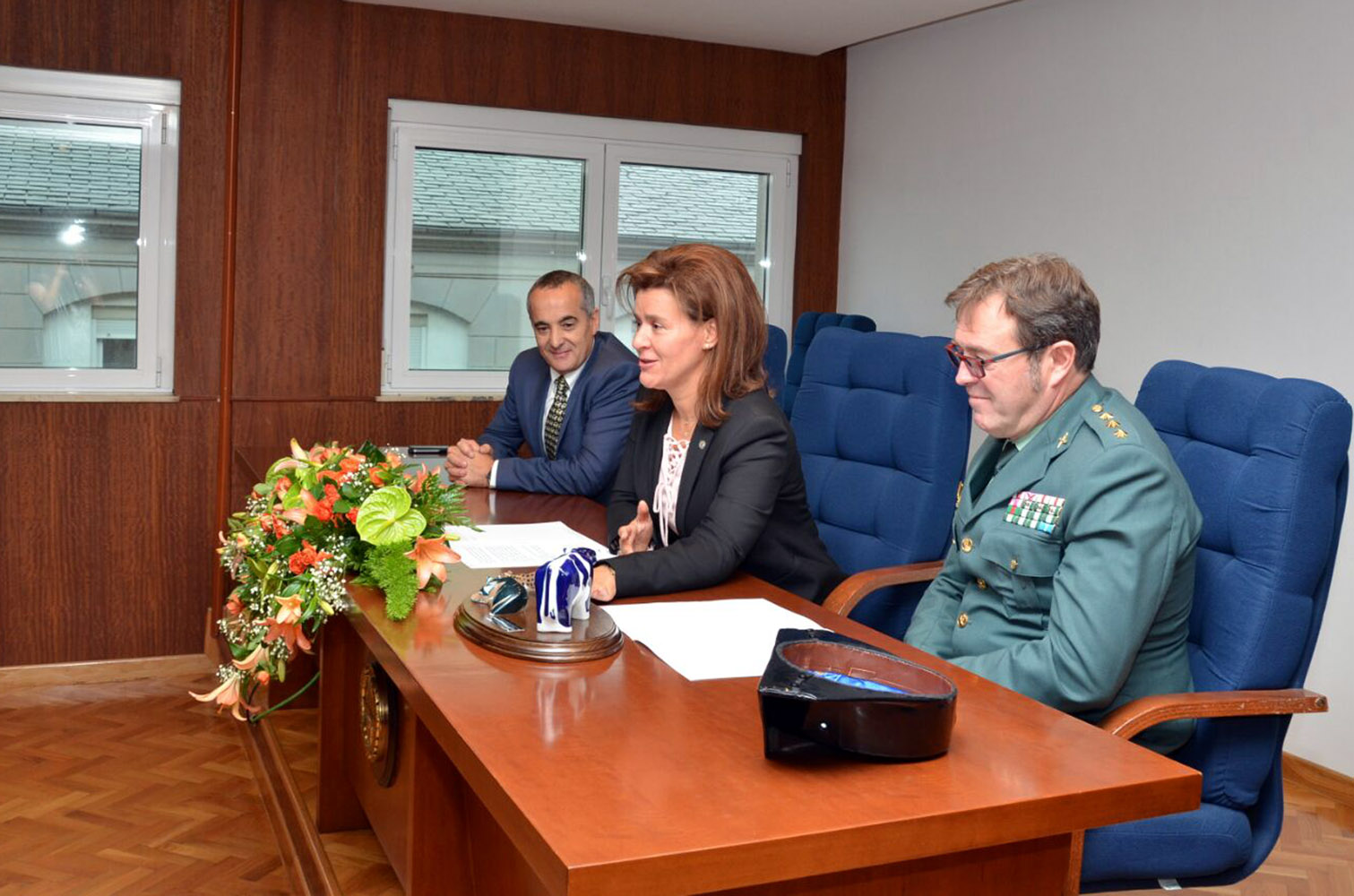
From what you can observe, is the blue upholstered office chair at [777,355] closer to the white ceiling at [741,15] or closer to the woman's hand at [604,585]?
the white ceiling at [741,15]

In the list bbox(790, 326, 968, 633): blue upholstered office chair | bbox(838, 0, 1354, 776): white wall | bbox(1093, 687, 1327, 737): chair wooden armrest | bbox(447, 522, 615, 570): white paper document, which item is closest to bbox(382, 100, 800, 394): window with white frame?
bbox(838, 0, 1354, 776): white wall

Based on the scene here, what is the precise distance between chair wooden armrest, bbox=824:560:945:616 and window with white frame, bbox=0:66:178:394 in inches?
125

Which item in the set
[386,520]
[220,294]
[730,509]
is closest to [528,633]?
[386,520]

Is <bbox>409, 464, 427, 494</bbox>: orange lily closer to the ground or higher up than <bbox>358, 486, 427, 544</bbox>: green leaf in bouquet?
higher up

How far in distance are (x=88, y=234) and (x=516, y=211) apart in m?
1.62

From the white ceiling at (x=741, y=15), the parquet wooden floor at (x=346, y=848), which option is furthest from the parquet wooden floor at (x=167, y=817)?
the white ceiling at (x=741, y=15)

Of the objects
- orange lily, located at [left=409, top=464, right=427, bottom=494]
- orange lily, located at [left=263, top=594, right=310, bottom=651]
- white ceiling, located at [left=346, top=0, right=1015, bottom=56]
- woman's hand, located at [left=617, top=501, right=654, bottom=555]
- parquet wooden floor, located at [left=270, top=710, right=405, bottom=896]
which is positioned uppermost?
white ceiling, located at [left=346, top=0, right=1015, bottom=56]

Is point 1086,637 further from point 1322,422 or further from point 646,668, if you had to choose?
point 646,668

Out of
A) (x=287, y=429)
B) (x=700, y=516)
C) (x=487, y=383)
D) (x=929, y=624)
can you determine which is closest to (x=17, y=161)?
(x=287, y=429)

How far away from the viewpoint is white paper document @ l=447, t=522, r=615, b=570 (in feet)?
7.93

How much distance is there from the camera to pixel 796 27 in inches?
202

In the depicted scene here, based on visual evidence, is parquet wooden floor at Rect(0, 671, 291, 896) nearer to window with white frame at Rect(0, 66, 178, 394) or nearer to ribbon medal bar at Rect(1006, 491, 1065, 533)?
window with white frame at Rect(0, 66, 178, 394)

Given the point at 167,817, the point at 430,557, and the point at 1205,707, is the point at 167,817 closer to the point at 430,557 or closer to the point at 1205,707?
the point at 430,557

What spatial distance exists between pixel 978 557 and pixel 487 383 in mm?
3459
